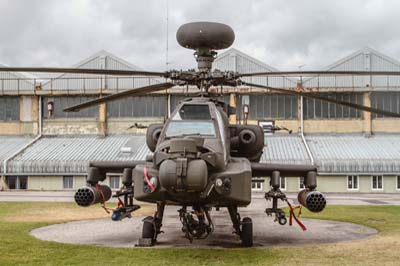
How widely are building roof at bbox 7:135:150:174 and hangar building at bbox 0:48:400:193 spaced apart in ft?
0.25

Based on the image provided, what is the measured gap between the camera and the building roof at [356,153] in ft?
133

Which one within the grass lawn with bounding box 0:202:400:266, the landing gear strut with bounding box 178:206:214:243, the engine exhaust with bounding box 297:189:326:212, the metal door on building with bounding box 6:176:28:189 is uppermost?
the engine exhaust with bounding box 297:189:326:212

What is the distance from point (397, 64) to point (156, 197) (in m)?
40.4

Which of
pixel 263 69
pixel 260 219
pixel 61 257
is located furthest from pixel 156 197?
pixel 263 69

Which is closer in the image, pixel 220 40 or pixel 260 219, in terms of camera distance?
pixel 220 40

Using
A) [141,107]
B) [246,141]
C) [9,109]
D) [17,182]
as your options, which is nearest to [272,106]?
[141,107]

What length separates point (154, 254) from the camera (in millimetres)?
11625

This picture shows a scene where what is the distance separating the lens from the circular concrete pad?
13.9m

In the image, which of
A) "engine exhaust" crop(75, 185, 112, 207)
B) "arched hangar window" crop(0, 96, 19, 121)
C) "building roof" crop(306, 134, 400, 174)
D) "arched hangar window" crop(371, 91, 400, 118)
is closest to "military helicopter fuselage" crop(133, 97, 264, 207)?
"engine exhaust" crop(75, 185, 112, 207)

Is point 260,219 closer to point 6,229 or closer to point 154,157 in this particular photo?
point 6,229

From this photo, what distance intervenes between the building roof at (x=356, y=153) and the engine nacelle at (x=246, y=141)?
27.1m

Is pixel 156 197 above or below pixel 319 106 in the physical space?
below

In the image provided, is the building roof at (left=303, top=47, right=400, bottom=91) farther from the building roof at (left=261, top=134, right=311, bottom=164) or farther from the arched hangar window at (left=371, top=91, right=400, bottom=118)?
the building roof at (left=261, top=134, right=311, bottom=164)

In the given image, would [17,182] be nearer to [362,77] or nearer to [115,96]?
[362,77]
